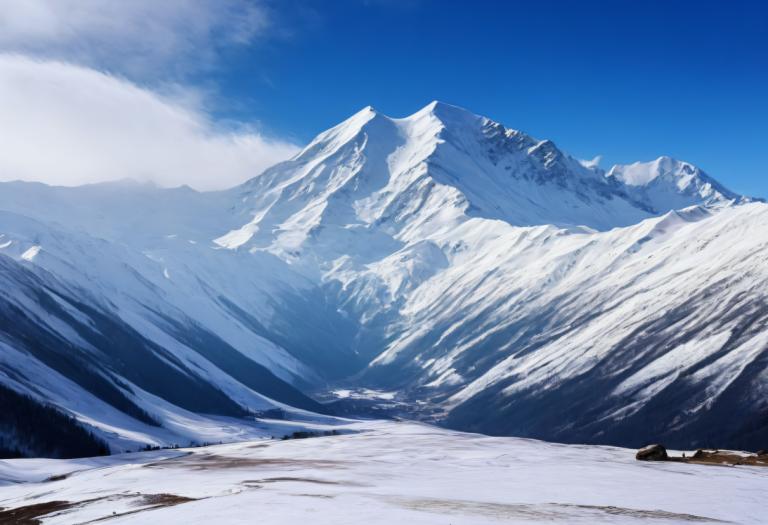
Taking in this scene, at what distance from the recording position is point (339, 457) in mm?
95062

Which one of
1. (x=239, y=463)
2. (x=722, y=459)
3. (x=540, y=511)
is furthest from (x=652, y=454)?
(x=239, y=463)

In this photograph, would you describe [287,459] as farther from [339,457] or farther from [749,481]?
[749,481]

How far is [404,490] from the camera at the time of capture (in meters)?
64.1

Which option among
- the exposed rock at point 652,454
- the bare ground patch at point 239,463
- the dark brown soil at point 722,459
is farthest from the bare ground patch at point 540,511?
the exposed rock at point 652,454

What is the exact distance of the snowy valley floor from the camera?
51.9 meters

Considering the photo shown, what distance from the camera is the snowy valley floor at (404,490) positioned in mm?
51906

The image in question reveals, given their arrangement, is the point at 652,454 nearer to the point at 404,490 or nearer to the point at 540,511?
the point at 404,490

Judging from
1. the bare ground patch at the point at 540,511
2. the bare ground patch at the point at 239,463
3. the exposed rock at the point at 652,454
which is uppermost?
the bare ground patch at the point at 239,463

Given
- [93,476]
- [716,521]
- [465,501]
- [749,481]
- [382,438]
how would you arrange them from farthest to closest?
[382,438] → [93,476] → [749,481] → [465,501] → [716,521]

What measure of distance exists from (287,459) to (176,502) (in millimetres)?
35857

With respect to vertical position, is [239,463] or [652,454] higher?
[239,463]

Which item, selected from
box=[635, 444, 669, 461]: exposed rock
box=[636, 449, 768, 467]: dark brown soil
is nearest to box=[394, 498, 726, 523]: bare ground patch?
box=[636, 449, 768, 467]: dark brown soil

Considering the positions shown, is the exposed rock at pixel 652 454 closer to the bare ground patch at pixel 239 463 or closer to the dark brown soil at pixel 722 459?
the dark brown soil at pixel 722 459

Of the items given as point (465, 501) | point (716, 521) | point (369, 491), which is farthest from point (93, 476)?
point (716, 521)
